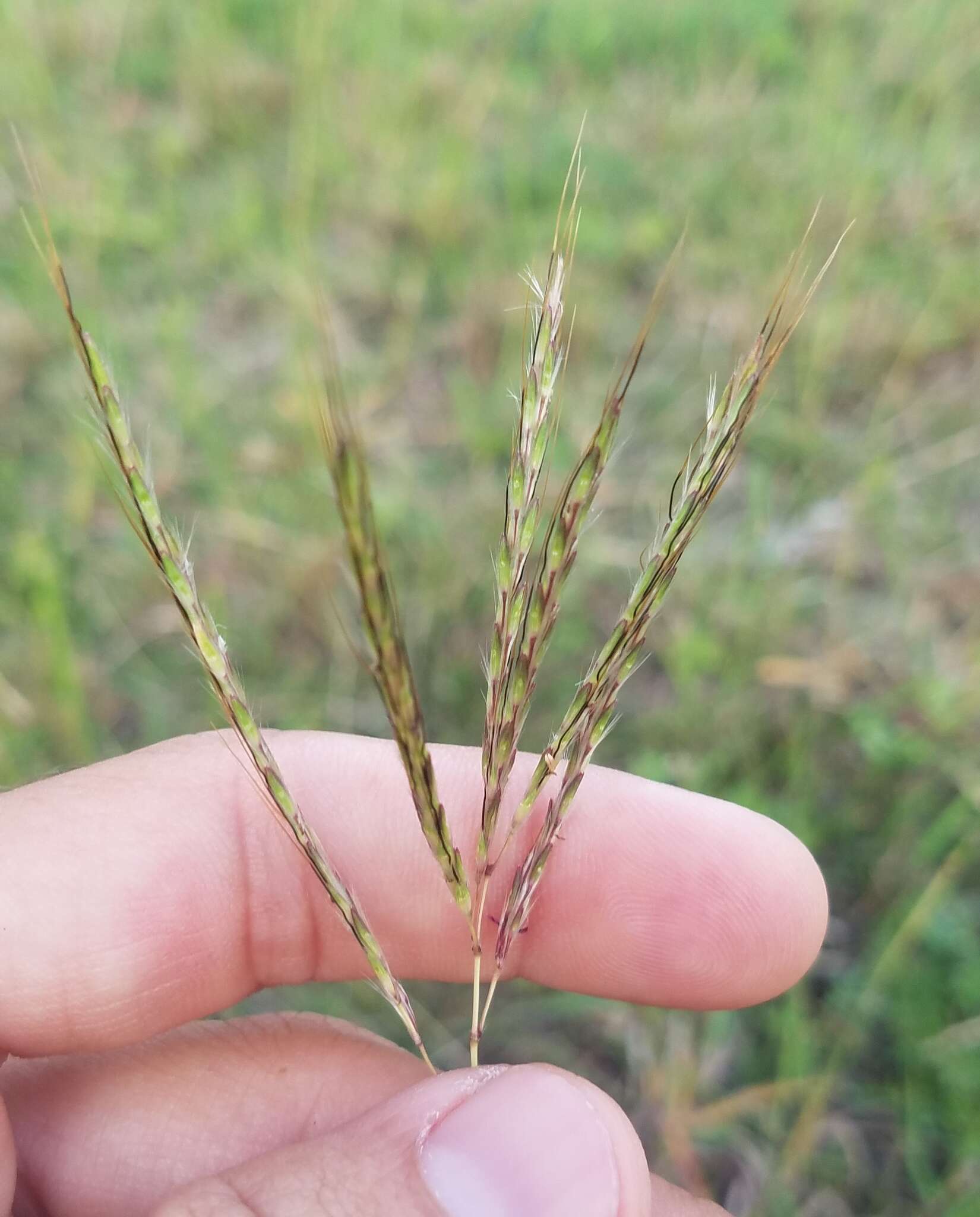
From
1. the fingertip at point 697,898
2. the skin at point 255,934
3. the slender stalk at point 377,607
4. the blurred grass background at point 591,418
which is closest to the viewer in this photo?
the slender stalk at point 377,607

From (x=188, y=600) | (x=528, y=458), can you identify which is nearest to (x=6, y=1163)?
(x=188, y=600)

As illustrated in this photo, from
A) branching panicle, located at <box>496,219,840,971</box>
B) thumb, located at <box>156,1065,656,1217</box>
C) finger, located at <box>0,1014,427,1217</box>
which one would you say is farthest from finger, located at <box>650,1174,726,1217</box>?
branching panicle, located at <box>496,219,840,971</box>

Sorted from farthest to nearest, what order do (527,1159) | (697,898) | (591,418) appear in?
(591,418)
(697,898)
(527,1159)

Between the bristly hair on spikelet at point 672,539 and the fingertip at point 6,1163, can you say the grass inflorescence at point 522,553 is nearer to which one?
the bristly hair on spikelet at point 672,539

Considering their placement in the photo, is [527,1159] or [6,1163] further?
[6,1163]

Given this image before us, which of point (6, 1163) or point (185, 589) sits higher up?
point (185, 589)

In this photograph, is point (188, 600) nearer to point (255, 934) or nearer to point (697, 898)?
point (255, 934)

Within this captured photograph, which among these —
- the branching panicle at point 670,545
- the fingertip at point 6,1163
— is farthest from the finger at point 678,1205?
the fingertip at point 6,1163

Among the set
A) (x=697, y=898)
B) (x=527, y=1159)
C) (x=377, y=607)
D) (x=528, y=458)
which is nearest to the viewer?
(x=377, y=607)
